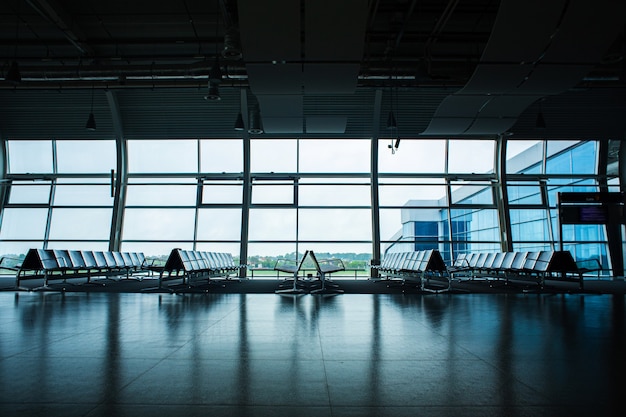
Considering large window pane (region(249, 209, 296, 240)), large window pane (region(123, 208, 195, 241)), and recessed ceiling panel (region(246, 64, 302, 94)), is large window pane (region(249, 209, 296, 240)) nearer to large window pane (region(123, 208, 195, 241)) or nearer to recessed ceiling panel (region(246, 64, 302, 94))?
large window pane (region(123, 208, 195, 241))

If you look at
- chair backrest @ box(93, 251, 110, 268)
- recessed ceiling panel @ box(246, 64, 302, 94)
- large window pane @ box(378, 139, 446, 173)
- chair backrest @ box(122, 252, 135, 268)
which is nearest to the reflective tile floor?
recessed ceiling panel @ box(246, 64, 302, 94)

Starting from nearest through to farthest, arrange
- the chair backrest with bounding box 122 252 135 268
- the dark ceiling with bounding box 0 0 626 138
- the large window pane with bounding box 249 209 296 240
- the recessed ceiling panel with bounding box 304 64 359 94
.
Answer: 1. the dark ceiling with bounding box 0 0 626 138
2. the recessed ceiling panel with bounding box 304 64 359 94
3. the chair backrest with bounding box 122 252 135 268
4. the large window pane with bounding box 249 209 296 240

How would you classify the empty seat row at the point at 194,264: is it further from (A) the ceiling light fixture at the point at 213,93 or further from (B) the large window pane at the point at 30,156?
(B) the large window pane at the point at 30,156

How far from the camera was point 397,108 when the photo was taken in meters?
12.7

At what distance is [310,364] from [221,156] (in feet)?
37.8

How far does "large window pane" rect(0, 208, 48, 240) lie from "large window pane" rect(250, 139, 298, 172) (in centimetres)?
655

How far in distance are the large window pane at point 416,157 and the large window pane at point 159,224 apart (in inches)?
242

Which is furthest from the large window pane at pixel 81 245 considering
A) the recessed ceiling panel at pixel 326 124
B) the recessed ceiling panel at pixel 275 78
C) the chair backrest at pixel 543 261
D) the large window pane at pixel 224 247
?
the chair backrest at pixel 543 261

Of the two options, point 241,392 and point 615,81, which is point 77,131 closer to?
point 241,392

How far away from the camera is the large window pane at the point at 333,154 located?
13.5 meters

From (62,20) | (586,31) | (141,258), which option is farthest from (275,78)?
(141,258)

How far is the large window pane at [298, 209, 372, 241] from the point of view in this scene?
13055 millimetres

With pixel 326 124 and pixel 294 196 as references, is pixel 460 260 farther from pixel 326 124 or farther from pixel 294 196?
pixel 326 124

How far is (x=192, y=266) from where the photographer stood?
336 inches
